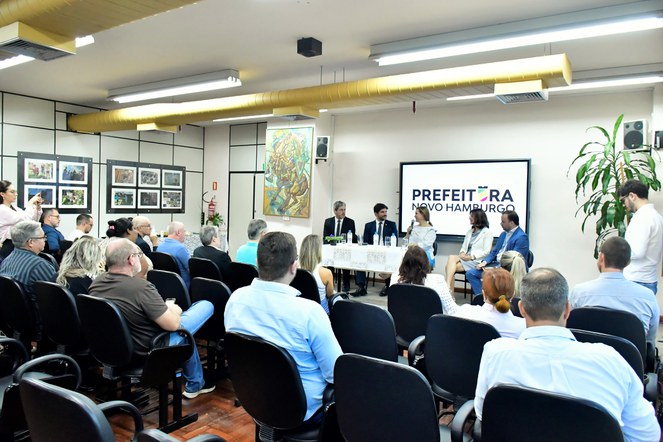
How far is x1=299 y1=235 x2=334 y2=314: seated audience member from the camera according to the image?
3791 mm

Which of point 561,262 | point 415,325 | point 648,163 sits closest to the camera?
point 415,325

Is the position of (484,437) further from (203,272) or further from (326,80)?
(326,80)

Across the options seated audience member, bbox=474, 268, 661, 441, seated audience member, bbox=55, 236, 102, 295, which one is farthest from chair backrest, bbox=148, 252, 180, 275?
seated audience member, bbox=474, 268, 661, 441

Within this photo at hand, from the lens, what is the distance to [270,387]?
1.94 meters

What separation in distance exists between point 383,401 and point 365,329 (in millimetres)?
1116

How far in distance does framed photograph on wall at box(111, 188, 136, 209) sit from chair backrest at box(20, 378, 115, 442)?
30.9ft

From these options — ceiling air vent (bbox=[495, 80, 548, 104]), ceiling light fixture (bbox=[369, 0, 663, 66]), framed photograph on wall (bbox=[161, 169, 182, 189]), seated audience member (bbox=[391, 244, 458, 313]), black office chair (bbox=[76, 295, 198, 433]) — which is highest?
ceiling light fixture (bbox=[369, 0, 663, 66])

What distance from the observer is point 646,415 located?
1545 millimetres

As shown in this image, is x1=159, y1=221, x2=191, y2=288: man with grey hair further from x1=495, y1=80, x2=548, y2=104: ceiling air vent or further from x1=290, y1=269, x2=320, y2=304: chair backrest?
x1=495, y1=80, x2=548, y2=104: ceiling air vent

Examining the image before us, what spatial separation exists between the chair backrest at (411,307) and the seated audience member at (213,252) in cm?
166

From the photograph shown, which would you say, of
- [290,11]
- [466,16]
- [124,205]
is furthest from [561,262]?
[124,205]

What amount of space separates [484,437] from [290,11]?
409 cm

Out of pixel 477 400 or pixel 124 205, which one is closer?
pixel 477 400

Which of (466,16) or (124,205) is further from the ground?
(466,16)
